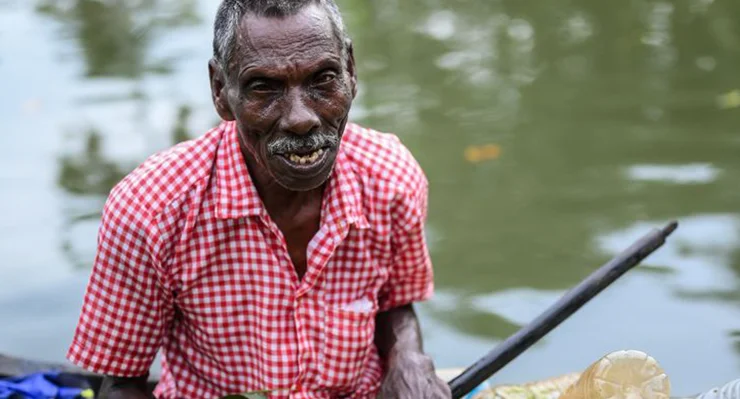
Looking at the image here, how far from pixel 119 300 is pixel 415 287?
0.73 metres

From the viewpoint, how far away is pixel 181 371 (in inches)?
100

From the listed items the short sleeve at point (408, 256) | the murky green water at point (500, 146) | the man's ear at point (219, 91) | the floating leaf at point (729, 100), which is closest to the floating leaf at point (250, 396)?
the short sleeve at point (408, 256)

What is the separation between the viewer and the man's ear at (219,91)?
2.27m

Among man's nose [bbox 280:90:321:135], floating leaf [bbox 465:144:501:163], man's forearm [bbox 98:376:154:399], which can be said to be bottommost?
man's forearm [bbox 98:376:154:399]

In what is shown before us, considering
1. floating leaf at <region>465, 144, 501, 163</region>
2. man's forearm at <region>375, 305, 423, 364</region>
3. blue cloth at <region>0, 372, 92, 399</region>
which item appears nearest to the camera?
man's forearm at <region>375, 305, 423, 364</region>

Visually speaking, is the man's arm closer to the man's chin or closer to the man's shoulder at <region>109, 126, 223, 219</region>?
the man's chin

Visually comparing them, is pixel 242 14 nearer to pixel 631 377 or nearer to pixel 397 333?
pixel 397 333

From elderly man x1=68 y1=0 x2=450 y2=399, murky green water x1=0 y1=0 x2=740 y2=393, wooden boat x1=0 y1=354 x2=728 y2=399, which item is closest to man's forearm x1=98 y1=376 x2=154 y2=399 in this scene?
elderly man x1=68 y1=0 x2=450 y2=399

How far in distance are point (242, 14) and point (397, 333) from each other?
900 millimetres

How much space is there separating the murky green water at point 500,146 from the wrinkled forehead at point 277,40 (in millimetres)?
1876

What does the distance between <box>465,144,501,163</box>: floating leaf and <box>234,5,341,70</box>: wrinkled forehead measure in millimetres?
3214

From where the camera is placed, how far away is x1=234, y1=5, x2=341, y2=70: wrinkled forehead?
2.14m

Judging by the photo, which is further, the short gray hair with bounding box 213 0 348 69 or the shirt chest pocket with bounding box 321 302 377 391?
the shirt chest pocket with bounding box 321 302 377 391

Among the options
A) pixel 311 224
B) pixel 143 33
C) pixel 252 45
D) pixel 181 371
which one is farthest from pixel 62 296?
pixel 143 33
